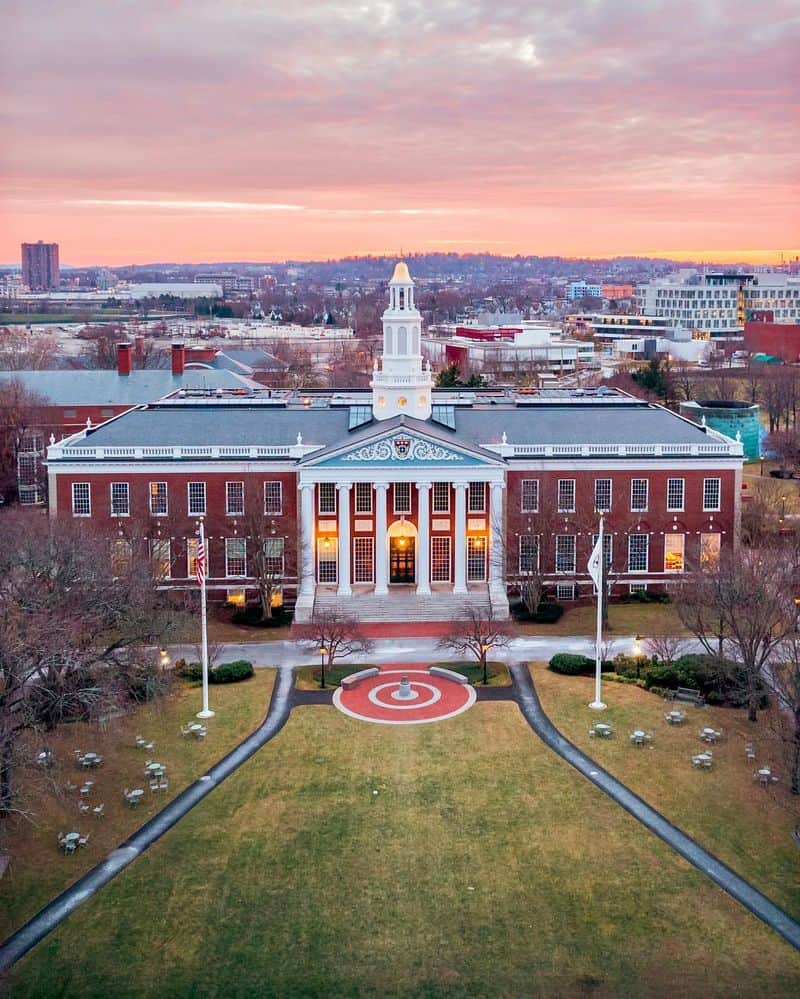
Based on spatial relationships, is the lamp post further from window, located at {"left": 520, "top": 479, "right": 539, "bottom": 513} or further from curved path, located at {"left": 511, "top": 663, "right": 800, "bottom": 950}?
window, located at {"left": 520, "top": 479, "right": 539, "bottom": 513}

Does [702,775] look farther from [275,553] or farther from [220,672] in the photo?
[275,553]

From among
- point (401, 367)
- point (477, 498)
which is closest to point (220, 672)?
point (477, 498)

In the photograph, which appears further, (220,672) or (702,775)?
(220,672)

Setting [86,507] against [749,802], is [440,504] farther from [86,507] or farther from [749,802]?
[749,802]

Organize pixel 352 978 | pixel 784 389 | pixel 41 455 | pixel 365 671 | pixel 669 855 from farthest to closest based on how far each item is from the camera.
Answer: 1. pixel 784 389
2. pixel 41 455
3. pixel 365 671
4. pixel 669 855
5. pixel 352 978

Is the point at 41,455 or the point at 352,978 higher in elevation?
the point at 41,455

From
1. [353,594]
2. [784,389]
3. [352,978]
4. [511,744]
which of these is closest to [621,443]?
[353,594]
